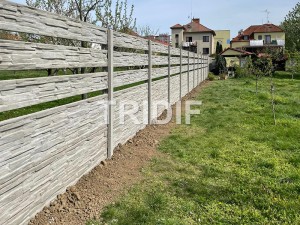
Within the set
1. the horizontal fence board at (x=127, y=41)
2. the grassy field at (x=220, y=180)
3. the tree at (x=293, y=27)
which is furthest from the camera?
the tree at (x=293, y=27)

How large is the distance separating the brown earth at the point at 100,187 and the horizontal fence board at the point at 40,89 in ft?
3.29

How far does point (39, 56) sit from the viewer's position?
2.46 metres

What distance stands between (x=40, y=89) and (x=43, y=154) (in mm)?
561

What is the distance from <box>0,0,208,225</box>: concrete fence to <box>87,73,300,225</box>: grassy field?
0.62 meters

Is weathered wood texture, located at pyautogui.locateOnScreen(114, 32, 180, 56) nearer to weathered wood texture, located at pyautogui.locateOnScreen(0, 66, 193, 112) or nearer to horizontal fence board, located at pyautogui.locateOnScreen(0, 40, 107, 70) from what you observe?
weathered wood texture, located at pyautogui.locateOnScreen(0, 66, 193, 112)

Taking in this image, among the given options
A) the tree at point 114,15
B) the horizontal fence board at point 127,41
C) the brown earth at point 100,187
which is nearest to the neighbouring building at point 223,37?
the tree at point 114,15

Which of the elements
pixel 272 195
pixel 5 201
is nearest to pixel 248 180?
pixel 272 195

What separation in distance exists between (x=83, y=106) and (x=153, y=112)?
132 inches

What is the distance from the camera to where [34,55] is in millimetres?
2393

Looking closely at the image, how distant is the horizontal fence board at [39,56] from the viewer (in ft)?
6.92

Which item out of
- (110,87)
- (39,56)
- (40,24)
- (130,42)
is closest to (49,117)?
Answer: (39,56)

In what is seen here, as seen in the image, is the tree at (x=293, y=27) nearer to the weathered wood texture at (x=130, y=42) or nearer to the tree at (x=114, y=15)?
the tree at (x=114, y=15)

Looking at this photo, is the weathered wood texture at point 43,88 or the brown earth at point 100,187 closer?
the weathered wood texture at point 43,88

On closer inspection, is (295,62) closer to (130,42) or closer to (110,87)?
(130,42)
